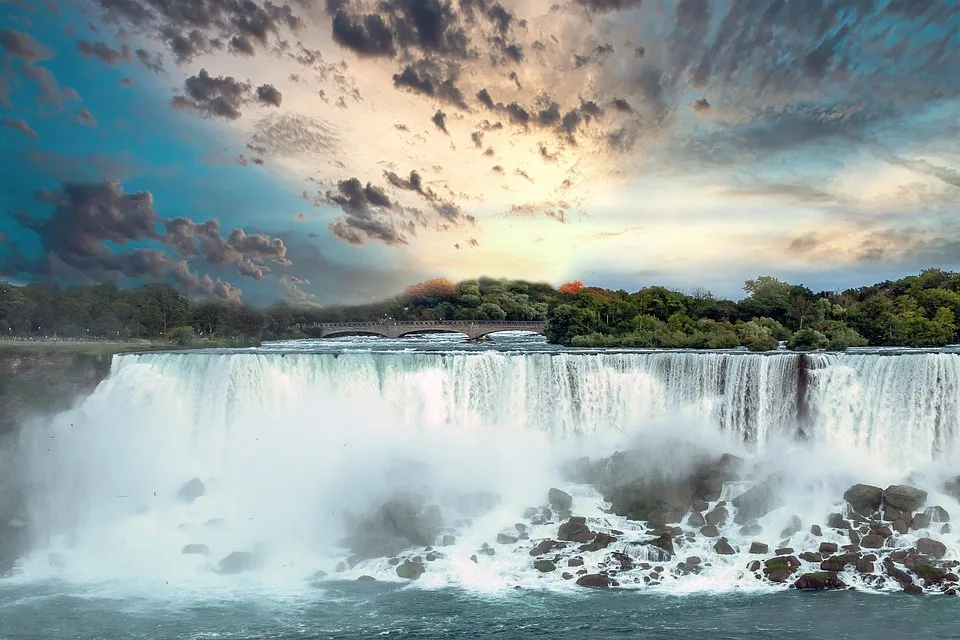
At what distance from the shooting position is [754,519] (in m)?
21.3

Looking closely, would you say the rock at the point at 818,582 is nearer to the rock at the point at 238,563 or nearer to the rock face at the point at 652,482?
the rock face at the point at 652,482

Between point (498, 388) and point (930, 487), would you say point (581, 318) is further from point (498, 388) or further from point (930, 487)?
point (930, 487)

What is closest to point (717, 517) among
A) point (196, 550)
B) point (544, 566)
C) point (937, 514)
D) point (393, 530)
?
point (544, 566)

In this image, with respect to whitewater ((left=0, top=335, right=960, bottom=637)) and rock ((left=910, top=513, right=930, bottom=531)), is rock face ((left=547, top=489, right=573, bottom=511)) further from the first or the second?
rock ((left=910, top=513, right=930, bottom=531))

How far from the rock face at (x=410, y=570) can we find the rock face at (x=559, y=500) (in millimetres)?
4897

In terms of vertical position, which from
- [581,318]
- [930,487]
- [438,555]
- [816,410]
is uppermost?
[581,318]

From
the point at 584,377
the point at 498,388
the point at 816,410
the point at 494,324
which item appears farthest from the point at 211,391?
the point at 494,324

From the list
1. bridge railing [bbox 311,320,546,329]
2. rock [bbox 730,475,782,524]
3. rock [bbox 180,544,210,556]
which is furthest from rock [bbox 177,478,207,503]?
bridge railing [bbox 311,320,546,329]

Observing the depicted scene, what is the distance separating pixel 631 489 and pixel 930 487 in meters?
8.92

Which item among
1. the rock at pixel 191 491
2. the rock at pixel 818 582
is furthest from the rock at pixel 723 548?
the rock at pixel 191 491

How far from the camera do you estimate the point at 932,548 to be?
61.2 feet

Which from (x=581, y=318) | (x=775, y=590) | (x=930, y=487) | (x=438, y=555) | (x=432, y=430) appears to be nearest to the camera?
(x=775, y=590)

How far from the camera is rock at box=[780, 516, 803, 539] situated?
2048 cm

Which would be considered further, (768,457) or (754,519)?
(768,457)
